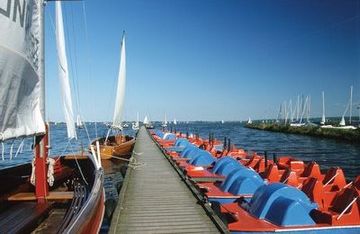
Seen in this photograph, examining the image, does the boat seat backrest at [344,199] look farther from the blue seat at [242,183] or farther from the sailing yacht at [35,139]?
the sailing yacht at [35,139]

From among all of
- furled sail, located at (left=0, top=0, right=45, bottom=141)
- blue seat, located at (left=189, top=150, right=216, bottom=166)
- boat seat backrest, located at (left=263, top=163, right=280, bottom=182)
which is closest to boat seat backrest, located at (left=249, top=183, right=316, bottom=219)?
boat seat backrest, located at (left=263, top=163, right=280, bottom=182)

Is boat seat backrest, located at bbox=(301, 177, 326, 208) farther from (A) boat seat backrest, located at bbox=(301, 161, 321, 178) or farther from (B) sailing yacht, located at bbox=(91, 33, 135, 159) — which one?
(B) sailing yacht, located at bbox=(91, 33, 135, 159)

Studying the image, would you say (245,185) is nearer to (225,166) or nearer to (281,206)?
(281,206)

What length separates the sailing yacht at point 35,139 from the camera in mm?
4352

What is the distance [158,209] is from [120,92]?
2601 cm

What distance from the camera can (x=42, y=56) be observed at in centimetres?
607

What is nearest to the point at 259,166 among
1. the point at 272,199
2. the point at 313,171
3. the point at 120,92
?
the point at 313,171

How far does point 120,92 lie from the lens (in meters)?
36.8

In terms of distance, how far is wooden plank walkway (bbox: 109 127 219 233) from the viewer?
975 cm

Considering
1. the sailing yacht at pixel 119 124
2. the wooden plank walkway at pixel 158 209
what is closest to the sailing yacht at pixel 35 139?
the wooden plank walkway at pixel 158 209

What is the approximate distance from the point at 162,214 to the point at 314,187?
5203mm

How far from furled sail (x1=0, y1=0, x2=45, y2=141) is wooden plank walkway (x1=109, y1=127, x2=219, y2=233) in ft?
15.1

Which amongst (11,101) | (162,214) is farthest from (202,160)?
(11,101)

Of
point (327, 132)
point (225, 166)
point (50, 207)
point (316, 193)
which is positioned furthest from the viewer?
point (327, 132)
